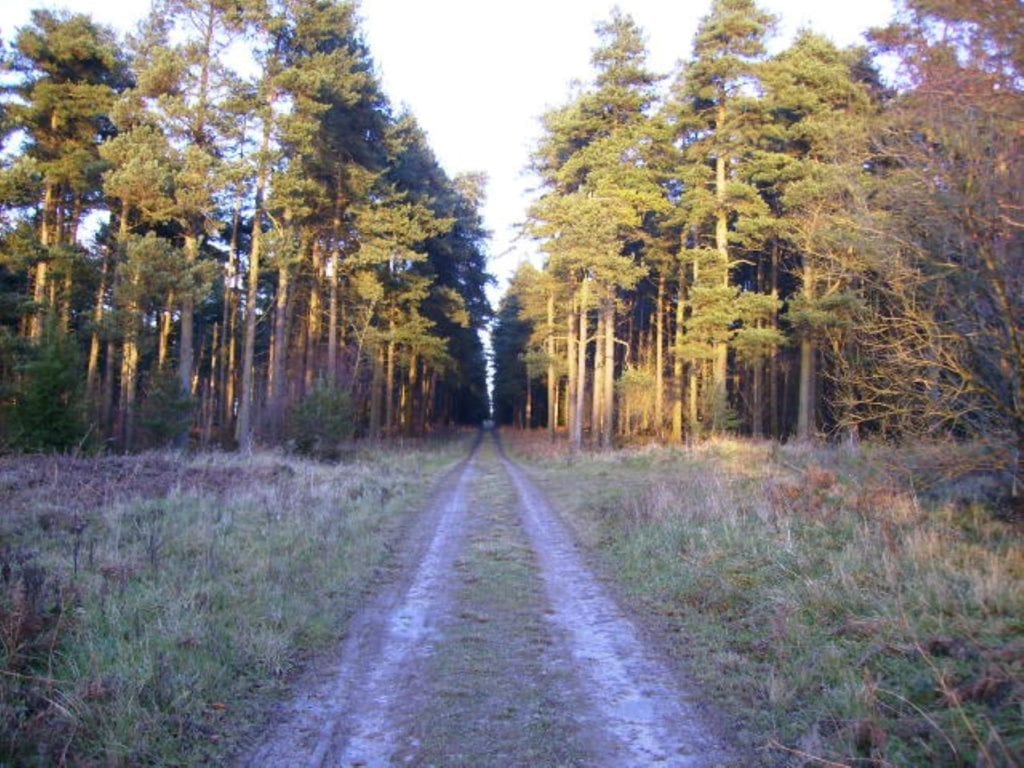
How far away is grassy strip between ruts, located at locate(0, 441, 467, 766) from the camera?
4.77 m

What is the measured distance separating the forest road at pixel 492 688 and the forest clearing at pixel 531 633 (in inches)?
1.2

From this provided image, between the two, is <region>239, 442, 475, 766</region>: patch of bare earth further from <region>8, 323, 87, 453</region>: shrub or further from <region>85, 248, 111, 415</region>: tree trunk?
<region>85, 248, 111, 415</region>: tree trunk

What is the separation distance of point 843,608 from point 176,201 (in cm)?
2356

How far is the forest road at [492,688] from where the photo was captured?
15.8ft

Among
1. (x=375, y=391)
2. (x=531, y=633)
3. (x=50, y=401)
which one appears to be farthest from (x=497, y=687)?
(x=375, y=391)

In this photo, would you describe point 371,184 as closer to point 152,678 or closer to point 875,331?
point 875,331

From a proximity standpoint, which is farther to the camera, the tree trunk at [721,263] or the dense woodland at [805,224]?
the tree trunk at [721,263]

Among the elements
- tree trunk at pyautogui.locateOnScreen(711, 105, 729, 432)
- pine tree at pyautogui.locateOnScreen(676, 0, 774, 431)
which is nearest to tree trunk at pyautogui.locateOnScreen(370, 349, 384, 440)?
pine tree at pyautogui.locateOnScreen(676, 0, 774, 431)

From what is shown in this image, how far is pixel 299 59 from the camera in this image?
25.5 m

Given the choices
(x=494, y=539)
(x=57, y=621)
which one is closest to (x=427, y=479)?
(x=494, y=539)

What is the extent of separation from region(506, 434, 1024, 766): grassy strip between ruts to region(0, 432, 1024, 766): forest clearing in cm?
3

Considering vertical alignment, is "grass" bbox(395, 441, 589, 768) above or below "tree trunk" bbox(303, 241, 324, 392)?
below

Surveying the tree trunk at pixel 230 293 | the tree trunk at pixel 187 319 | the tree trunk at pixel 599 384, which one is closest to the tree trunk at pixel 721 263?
the tree trunk at pixel 599 384

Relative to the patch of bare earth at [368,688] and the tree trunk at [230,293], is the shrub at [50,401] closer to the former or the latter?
the tree trunk at [230,293]
